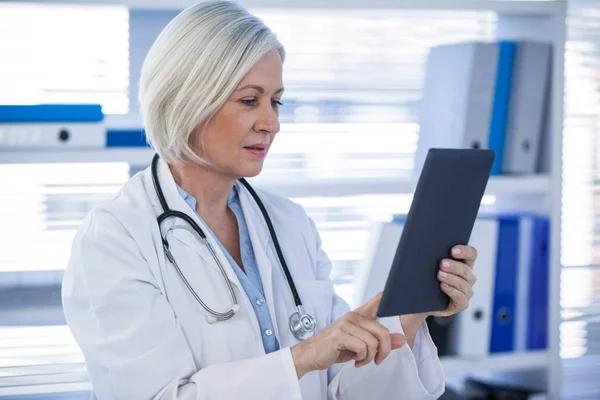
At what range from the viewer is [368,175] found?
2.45 meters

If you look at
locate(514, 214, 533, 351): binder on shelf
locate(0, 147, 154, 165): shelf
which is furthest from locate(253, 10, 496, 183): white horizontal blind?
locate(0, 147, 154, 165): shelf

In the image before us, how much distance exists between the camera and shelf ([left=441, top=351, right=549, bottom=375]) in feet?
7.02

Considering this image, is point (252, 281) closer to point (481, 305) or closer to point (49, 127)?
point (49, 127)

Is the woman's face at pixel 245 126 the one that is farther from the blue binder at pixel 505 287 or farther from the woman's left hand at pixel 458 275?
the blue binder at pixel 505 287

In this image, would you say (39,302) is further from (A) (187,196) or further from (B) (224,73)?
(B) (224,73)

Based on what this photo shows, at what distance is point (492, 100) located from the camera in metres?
2.14

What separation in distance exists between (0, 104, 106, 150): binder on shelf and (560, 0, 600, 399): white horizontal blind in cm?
150

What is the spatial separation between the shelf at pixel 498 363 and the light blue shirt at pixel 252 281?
75 cm

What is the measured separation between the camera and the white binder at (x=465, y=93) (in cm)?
211

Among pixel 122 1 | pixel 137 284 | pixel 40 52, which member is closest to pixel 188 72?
pixel 137 284

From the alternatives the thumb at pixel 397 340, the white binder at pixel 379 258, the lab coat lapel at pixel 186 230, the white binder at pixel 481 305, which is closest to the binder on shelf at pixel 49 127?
the lab coat lapel at pixel 186 230

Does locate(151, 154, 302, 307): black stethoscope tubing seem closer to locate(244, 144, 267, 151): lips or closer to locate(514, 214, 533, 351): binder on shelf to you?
locate(244, 144, 267, 151): lips

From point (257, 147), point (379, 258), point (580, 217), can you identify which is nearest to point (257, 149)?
point (257, 147)

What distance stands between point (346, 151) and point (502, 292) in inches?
24.1
